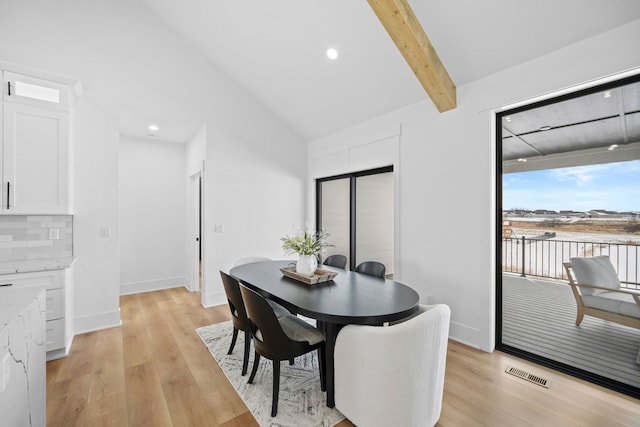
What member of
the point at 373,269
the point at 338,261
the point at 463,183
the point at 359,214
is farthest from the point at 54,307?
the point at 463,183

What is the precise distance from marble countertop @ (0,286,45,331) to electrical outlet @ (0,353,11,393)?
11 centimetres

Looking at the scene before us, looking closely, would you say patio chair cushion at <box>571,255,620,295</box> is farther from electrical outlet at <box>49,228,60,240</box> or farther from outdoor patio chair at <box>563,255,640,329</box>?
electrical outlet at <box>49,228,60,240</box>

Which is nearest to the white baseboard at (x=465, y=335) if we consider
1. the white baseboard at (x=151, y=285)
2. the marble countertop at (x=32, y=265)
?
the marble countertop at (x=32, y=265)

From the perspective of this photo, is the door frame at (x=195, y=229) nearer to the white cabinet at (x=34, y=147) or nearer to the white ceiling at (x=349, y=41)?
the white ceiling at (x=349, y=41)

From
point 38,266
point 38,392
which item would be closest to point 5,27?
point 38,266

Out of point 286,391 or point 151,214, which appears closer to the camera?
point 286,391

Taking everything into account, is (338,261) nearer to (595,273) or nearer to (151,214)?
(595,273)

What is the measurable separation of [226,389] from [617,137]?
362 cm

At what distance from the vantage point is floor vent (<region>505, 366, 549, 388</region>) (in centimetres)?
226

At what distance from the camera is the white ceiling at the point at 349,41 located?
2.21 metres

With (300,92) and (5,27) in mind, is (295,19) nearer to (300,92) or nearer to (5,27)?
(300,92)

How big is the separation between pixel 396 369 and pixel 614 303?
2015 millimetres

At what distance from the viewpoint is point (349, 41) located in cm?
307

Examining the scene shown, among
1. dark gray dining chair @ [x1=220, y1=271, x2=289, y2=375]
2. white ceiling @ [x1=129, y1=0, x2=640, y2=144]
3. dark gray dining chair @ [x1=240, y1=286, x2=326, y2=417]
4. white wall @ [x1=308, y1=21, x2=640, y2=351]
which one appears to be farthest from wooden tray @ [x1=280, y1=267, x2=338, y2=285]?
white ceiling @ [x1=129, y1=0, x2=640, y2=144]
